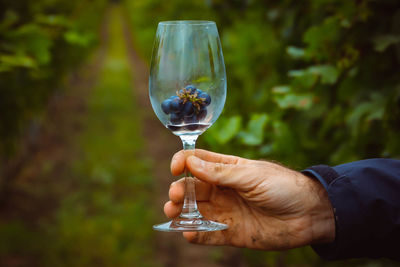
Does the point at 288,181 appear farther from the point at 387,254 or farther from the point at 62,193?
Answer: the point at 62,193

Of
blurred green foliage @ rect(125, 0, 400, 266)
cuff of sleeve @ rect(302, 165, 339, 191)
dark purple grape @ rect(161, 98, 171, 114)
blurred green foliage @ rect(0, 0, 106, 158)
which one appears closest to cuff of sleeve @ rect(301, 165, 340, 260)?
cuff of sleeve @ rect(302, 165, 339, 191)

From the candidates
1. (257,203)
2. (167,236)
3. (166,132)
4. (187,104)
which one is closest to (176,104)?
(187,104)

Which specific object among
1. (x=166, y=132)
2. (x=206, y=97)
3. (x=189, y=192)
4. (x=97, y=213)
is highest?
(x=206, y=97)

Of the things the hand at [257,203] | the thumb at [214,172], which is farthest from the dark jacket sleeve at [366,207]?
the thumb at [214,172]

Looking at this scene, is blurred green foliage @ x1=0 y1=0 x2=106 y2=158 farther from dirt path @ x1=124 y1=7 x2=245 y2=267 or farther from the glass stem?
dirt path @ x1=124 y1=7 x2=245 y2=267

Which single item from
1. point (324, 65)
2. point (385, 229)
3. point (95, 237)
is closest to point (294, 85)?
point (324, 65)

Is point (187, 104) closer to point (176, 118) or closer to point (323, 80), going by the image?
point (176, 118)

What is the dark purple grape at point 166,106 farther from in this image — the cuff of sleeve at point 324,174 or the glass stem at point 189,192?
the cuff of sleeve at point 324,174
